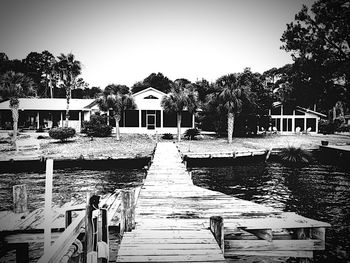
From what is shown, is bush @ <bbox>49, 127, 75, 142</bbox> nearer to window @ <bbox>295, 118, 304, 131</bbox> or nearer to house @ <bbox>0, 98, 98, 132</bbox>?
house @ <bbox>0, 98, 98, 132</bbox>

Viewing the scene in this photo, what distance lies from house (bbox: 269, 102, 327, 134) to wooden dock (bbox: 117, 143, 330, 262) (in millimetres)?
35201

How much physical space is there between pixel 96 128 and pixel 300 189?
21596 mm

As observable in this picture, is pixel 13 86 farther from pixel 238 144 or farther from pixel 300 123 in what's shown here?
pixel 300 123

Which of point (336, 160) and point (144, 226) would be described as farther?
point (336, 160)

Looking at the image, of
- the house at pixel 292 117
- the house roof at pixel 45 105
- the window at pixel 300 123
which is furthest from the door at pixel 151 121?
the window at pixel 300 123

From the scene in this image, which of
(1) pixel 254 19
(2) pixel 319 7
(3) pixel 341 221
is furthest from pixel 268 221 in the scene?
(2) pixel 319 7

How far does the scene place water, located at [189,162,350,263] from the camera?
7.91 meters

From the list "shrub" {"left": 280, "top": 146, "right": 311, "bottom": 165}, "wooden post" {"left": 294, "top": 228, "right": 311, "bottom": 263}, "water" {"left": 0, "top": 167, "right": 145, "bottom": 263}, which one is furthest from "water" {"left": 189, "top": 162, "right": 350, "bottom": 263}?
"water" {"left": 0, "top": 167, "right": 145, "bottom": 263}

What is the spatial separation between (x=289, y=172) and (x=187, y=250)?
15191 mm

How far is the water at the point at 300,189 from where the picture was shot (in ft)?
25.9

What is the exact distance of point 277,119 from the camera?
40562 millimetres

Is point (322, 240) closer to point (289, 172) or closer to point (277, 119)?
point (289, 172)

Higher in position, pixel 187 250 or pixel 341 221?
pixel 187 250

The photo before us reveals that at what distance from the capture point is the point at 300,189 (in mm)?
13133
